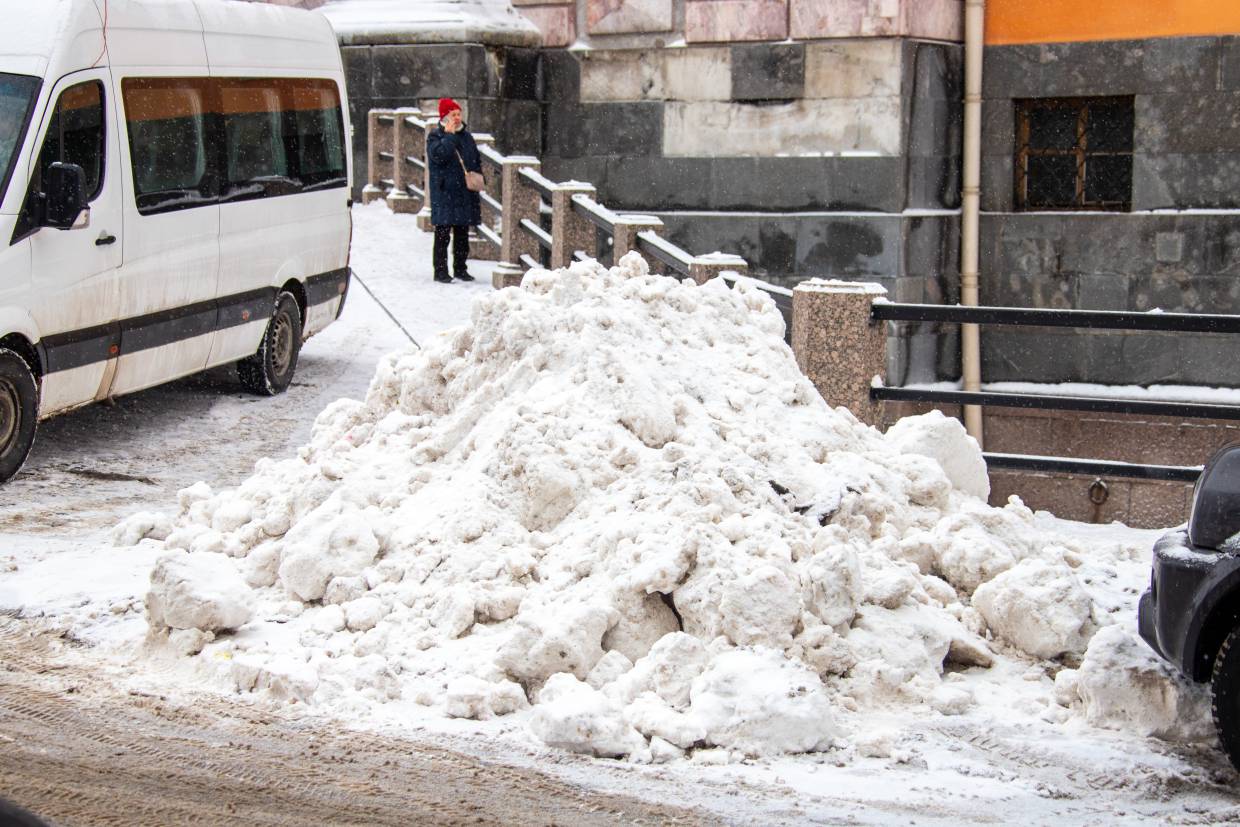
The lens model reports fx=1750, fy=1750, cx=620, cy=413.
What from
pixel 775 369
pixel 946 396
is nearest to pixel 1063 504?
pixel 946 396

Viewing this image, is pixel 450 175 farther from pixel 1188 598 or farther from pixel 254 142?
pixel 1188 598

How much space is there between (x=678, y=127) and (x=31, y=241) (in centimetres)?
947

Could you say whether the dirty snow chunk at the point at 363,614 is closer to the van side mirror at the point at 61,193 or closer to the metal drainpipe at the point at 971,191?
the van side mirror at the point at 61,193

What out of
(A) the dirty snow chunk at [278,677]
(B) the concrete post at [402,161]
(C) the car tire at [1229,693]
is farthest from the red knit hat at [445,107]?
(C) the car tire at [1229,693]

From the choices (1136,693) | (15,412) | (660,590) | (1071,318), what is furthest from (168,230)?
(1136,693)

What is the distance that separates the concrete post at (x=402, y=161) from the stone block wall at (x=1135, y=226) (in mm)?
6536

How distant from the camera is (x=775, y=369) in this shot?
26.7ft

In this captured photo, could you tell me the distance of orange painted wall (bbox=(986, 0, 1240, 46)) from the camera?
51.8 ft

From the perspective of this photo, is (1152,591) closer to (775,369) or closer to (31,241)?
(775,369)

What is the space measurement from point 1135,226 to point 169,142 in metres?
9.38

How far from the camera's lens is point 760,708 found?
559cm

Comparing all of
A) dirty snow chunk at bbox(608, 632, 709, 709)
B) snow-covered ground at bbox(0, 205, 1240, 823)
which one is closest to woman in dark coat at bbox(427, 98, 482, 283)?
snow-covered ground at bbox(0, 205, 1240, 823)

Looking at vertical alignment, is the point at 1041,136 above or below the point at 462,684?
above

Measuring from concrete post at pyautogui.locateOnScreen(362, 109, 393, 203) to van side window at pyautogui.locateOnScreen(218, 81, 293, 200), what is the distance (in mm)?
7829
